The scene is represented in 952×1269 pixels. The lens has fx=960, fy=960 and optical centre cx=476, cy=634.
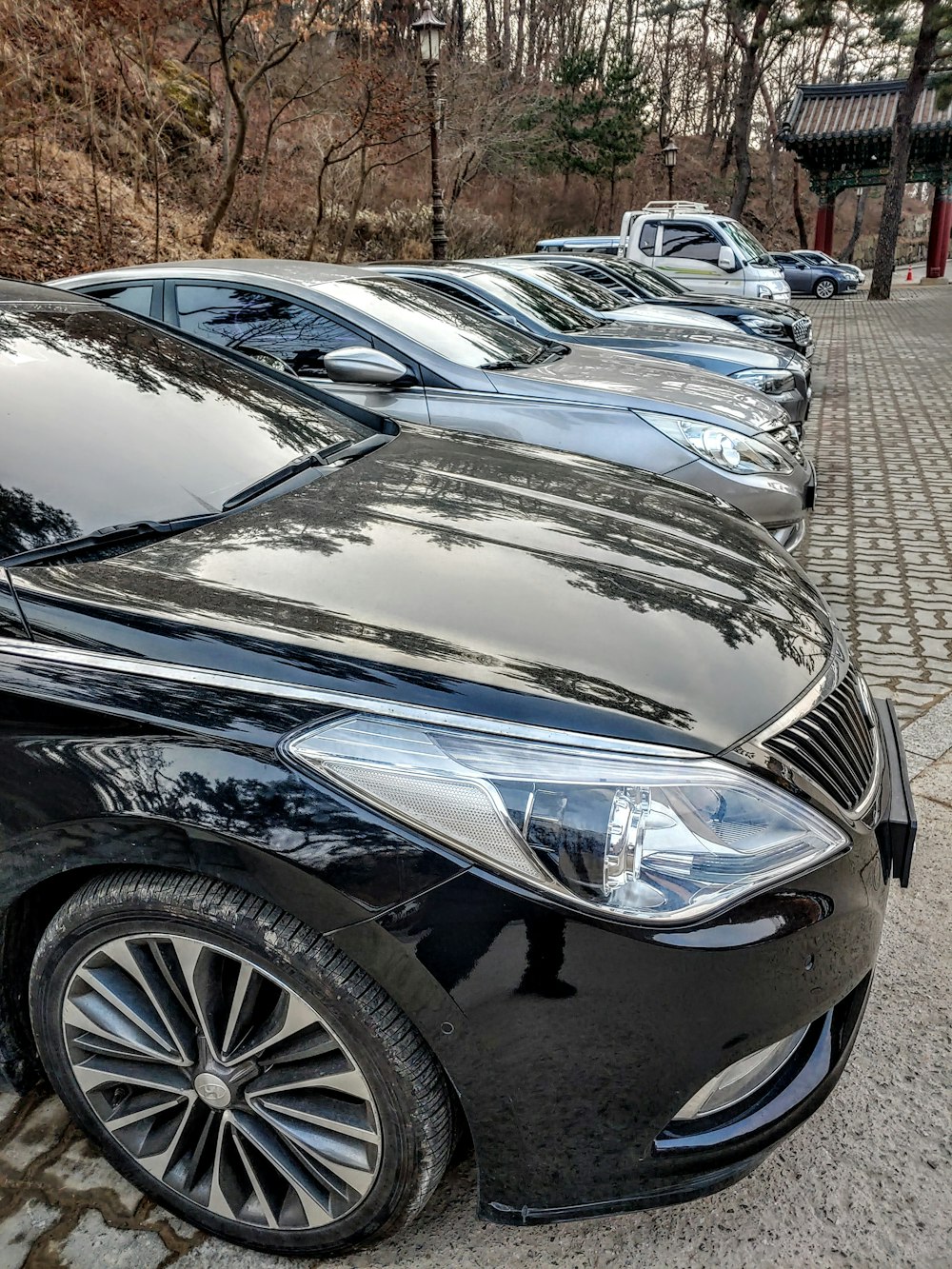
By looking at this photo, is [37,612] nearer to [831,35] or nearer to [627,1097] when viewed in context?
[627,1097]

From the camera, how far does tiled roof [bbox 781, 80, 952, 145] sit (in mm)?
32281

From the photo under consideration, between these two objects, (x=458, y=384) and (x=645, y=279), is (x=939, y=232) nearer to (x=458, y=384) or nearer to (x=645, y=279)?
(x=645, y=279)

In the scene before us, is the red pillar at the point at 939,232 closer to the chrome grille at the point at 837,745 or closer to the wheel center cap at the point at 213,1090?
the chrome grille at the point at 837,745

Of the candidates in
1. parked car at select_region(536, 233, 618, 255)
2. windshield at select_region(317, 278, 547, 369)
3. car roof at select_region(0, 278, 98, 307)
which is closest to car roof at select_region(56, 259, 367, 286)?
windshield at select_region(317, 278, 547, 369)

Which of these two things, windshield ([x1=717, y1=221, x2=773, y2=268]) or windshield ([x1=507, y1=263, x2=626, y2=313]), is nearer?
windshield ([x1=507, y1=263, x2=626, y2=313])

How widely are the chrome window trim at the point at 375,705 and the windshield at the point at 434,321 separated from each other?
341 cm

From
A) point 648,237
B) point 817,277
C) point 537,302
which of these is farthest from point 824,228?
point 537,302

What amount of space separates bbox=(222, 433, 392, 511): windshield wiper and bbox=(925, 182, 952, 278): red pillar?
115 ft

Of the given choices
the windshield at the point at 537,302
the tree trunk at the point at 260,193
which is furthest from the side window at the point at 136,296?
the tree trunk at the point at 260,193

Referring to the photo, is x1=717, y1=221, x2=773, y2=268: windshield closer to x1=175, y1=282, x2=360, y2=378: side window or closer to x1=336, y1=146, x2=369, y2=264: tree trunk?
x1=336, y1=146, x2=369, y2=264: tree trunk

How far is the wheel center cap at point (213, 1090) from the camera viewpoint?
1672 millimetres

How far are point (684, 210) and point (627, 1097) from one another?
663 inches

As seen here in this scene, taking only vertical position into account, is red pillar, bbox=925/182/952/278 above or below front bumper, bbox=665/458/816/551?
above

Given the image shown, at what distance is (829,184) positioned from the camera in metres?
34.4
